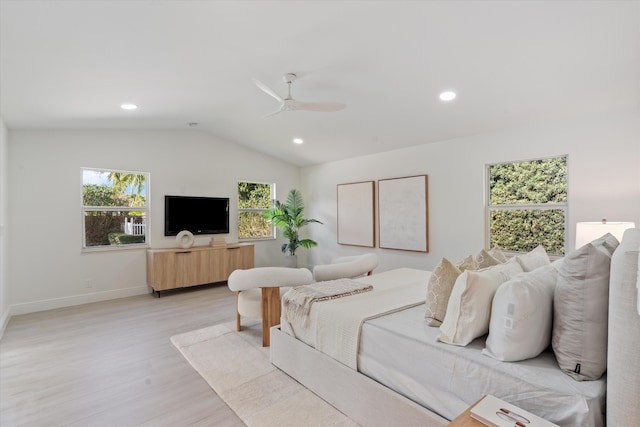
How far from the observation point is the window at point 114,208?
470 centimetres

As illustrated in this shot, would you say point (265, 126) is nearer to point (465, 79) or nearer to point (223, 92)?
point (223, 92)

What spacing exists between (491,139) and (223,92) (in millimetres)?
3452

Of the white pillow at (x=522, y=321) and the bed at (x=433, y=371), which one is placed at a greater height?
the white pillow at (x=522, y=321)

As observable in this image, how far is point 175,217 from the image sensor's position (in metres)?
5.38

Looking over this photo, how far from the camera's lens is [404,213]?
199 inches

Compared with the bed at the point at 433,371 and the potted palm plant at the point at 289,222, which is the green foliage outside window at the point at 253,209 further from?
the bed at the point at 433,371

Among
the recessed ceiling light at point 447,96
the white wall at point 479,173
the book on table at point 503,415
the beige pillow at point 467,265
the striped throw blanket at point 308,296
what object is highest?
the recessed ceiling light at point 447,96

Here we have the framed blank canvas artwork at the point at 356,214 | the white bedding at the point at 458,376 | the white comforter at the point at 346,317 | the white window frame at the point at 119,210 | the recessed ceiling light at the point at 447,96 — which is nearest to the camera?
the white bedding at the point at 458,376

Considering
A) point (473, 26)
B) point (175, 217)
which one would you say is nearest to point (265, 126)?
point (175, 217)

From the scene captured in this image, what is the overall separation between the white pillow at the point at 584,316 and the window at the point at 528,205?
9.39 feet

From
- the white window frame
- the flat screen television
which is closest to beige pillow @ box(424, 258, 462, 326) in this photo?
the flat screen television

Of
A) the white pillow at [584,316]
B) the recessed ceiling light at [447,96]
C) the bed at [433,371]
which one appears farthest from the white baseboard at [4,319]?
the recessed ceiling light at [447,96]

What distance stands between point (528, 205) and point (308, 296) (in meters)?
3.17

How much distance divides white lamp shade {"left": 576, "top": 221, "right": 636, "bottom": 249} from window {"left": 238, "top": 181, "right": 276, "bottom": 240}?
522cm
